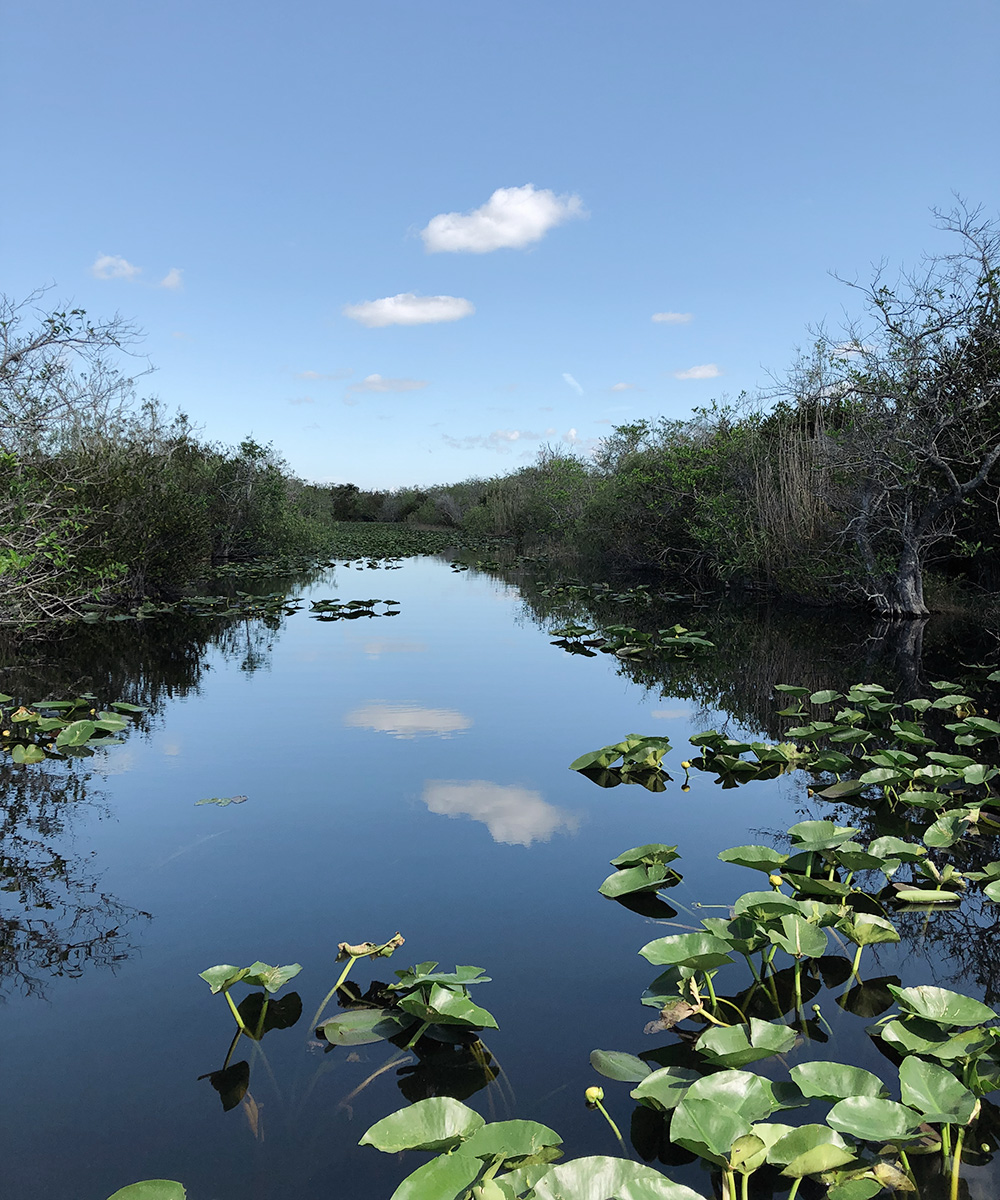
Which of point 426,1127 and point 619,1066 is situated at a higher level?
point 426,1127

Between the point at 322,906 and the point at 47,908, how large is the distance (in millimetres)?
1005

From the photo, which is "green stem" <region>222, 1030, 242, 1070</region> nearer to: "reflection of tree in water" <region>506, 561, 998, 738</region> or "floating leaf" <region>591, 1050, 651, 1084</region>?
"floating leaf" <region>591, 1050, 651, 1084</region>

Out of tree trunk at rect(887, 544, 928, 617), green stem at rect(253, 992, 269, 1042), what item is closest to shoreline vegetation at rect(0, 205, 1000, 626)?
tree trunk at rect(887, 544, 928, 617)

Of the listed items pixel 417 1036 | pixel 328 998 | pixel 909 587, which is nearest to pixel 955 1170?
pixel 417 1036

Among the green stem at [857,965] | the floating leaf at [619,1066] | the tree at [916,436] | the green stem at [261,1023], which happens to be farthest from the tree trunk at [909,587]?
the green stem at [261,1023]

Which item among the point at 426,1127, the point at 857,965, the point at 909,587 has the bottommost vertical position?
the point at 857,965

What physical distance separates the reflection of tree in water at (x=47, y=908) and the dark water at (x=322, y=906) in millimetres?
12

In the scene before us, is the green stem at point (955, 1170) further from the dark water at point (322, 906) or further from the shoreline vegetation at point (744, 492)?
the shoreline vegetation at point (744, 492)

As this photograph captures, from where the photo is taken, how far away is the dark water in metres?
1.80

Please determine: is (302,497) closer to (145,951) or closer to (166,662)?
(166,662)

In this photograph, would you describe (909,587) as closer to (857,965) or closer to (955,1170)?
(857,965)

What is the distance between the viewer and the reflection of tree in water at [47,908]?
8.26 ft

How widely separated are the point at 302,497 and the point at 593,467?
11.2 m

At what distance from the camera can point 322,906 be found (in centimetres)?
288
